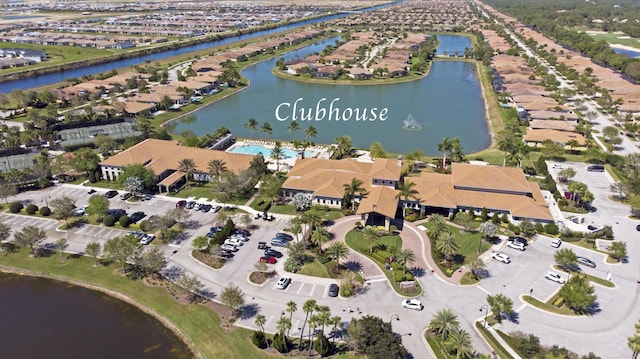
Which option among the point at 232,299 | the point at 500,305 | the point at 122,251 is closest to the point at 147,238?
the point at 122,251

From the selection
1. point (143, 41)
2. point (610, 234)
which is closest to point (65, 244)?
point (610, 234)

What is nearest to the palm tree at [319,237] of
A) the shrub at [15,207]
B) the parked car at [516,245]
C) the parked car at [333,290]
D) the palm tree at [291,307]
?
the parked car at [333,290]

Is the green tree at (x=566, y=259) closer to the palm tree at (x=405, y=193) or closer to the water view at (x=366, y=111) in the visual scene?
the palm tree at (x=405, y=193)

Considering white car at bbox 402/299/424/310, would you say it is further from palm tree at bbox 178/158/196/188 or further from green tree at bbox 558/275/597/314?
palm tree at bbox 178/158/196/188

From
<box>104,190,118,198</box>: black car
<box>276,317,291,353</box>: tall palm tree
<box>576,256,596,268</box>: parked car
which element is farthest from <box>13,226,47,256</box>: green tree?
<box>576,256,596,268</box>: parked car

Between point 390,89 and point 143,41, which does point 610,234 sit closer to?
point 390,89

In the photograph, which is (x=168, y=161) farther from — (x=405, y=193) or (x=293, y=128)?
(x=405, y=193)

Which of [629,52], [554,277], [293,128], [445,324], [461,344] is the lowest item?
[554,277]
